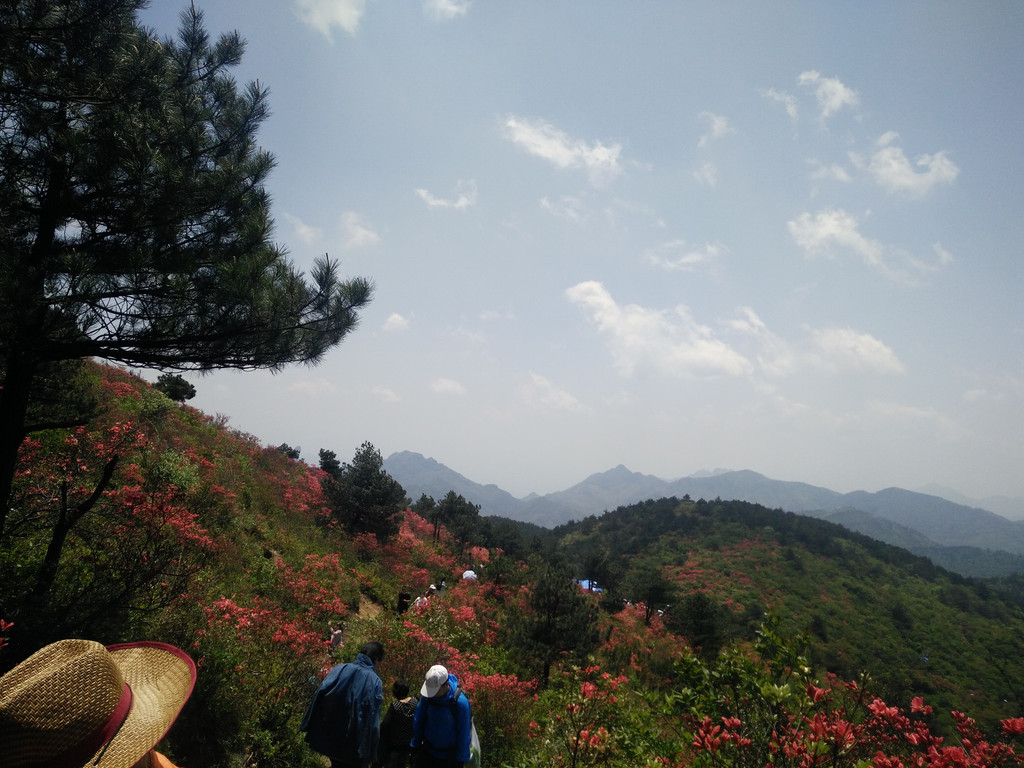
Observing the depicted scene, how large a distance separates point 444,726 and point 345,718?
2.90 feet

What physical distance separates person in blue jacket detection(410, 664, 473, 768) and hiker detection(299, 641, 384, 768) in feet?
1.31

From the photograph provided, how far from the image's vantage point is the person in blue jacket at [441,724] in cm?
370

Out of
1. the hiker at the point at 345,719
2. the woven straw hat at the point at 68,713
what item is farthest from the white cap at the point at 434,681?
the woven straw hat at the point at 68,713

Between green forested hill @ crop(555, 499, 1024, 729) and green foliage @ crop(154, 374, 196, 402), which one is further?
green forested hill @ crop(555, 499, 1024, 729)

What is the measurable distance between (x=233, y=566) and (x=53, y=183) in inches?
280

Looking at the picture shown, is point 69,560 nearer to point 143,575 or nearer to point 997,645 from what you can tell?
point 143,575

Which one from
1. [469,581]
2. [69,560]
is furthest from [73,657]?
[469,581]

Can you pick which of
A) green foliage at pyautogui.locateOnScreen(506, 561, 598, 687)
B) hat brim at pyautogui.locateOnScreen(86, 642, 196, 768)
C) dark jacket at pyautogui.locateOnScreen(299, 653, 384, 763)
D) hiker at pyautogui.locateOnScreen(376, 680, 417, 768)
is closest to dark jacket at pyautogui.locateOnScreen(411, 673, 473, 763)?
hiker at pyautogui.locateOnScreen(376, 680, 417, 768)

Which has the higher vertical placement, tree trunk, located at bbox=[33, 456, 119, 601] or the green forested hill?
tree trunk, located at bbox=[33, 456, 119, 601]

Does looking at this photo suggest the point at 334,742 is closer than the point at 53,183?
Yes

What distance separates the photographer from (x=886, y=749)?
315 cm

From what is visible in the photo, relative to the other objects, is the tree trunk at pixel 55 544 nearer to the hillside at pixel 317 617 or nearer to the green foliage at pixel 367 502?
the hillside at pixel 317 617

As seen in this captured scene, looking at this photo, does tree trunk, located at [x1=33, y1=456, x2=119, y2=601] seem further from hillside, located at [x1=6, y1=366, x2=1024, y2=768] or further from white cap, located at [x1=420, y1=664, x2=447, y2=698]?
white cap, located at [x1=420, y1=664, x2=447, y2=698]

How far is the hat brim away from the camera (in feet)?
5.46
